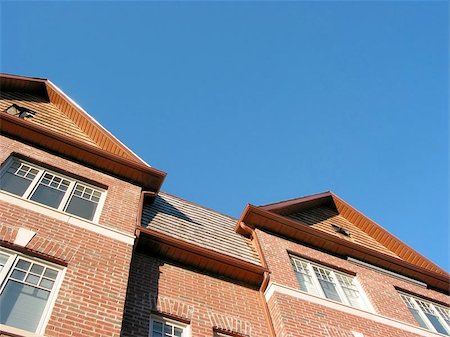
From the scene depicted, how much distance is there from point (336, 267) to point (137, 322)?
22.7ft

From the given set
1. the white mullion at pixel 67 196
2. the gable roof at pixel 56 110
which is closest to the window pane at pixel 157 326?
the white mullion at pixel 67 196

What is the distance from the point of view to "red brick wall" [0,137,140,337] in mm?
7340

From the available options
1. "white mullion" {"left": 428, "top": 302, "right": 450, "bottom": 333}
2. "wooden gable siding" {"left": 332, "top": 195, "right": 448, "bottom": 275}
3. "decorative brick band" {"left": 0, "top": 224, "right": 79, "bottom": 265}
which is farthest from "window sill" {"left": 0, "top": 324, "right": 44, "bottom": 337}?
"wooden gable siding" {"left": 332, "top": 195, "right": 448, "bottom": 275}

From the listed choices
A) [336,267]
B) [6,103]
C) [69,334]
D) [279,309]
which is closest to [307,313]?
[279,309]

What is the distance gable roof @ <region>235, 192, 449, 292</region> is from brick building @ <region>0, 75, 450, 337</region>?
2.1 inches

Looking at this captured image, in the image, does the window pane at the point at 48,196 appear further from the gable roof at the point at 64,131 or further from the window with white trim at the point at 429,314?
the window with white trim at the point at 429,314

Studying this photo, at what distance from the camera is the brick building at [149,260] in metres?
8.09

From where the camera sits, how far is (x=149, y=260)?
420 inches

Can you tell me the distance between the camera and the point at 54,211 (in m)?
9.73

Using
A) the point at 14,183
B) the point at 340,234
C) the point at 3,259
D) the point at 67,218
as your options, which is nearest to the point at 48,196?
the point at 14,183

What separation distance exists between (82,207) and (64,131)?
13.0 feet

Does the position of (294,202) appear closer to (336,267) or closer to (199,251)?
(336,267)

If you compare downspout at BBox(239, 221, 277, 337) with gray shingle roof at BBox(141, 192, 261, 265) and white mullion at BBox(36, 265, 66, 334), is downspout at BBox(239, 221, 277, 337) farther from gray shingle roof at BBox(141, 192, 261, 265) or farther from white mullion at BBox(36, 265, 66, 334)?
white mullion at BBox(36, 265, 66, 334)

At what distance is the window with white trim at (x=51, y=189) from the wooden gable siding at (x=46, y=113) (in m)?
2.55
